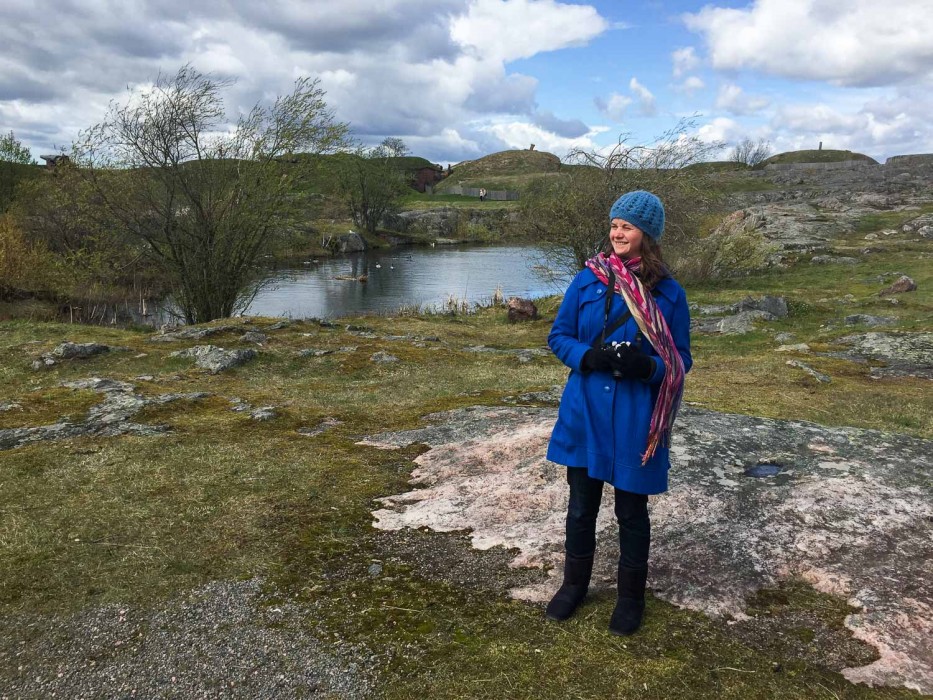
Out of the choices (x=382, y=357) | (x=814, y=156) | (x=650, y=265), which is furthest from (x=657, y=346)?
(x=814, y=156)

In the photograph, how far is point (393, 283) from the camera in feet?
161

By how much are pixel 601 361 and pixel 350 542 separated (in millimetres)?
3062

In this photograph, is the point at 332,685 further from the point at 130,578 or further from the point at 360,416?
the point at 360,416

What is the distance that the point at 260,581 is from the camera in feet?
16.1

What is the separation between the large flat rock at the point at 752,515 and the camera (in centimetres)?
438

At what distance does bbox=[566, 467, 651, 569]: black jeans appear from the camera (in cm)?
414

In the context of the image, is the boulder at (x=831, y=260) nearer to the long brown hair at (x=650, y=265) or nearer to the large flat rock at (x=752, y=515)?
the large flat rock at (x=752, y=515)

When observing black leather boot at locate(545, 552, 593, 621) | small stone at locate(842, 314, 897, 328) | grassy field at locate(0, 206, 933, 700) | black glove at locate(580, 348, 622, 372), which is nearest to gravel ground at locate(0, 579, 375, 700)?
grassy field at locate(0, 206, 933, 700)

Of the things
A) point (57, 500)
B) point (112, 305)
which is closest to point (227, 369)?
point (57, 500)

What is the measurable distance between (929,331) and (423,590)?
19.9 m

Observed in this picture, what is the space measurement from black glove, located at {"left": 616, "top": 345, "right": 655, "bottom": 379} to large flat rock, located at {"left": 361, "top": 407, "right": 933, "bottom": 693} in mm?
1836

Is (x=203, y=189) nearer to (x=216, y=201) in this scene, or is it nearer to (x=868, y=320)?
(x=216, y=201)

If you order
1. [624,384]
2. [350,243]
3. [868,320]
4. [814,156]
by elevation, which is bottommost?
[868,320]

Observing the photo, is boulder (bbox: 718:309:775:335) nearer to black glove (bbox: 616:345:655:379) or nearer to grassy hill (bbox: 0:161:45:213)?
black glove (bbox: 616:345:655:379)
